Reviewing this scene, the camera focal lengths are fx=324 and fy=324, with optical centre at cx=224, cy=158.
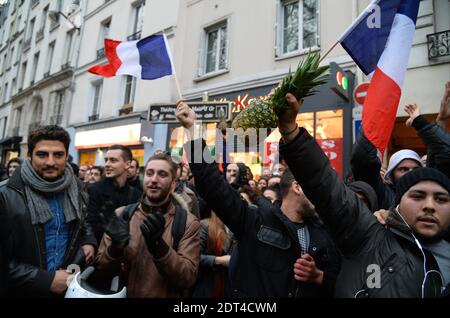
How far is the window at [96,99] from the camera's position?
16.1 meters

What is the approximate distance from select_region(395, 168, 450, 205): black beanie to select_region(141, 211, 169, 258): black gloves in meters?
1.41

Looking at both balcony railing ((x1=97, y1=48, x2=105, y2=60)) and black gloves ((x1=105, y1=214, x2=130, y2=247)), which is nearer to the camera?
black gloves ((x1=105, y1=214, x2=130, y2=247))

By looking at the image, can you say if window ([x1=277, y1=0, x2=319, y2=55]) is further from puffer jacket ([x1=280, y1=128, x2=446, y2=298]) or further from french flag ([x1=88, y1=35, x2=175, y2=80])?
puffer jacket ([x1=280, y1=128, x2=446, y2=298])

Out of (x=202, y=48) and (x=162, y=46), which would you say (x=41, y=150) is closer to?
(x=162, y=46)

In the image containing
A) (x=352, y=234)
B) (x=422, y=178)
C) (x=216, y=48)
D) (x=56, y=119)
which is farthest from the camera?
(x=56, y=119)

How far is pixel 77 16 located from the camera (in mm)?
18453

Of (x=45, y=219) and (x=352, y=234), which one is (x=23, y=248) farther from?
(x=352, y=234)

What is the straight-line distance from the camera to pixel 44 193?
2.34 metres

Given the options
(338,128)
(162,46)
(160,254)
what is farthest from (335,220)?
(338,128)

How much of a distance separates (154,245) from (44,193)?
37.3 inches

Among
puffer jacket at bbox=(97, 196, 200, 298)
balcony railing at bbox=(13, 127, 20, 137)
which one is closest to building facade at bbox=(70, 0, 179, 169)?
balcony railing at bbox=(13, 127, 20, 137)

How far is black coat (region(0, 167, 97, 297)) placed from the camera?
2064 millimetres

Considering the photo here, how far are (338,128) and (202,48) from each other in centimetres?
623

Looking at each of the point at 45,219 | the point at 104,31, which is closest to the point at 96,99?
the point at 104,31
